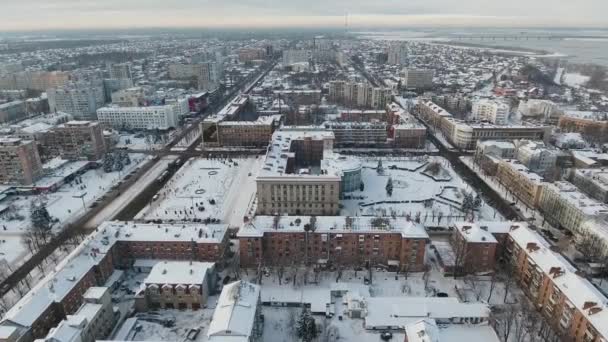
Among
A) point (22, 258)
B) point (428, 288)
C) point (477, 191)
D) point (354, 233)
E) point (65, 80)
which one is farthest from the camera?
point (65, 80)

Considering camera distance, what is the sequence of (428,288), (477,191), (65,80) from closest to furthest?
(428,288), (477,191), (65,80)

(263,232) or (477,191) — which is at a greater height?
(263,232)

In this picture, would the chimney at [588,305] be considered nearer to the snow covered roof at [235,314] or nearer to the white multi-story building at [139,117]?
the snow covered roof at [235,314]

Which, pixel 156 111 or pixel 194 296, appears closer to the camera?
pixel 194 296

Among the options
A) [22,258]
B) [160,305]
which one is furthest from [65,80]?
[160,305]

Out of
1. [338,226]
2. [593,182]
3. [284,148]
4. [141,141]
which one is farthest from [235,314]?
[141,141]

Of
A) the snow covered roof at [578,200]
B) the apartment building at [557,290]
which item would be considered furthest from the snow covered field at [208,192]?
the snow covered roof at [578,200]

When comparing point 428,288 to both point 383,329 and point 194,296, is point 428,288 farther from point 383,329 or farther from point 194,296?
point 194,296

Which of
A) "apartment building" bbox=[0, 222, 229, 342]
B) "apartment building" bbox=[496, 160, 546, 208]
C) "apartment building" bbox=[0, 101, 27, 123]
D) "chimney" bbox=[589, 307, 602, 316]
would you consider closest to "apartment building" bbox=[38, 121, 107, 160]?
"apartment building" bbox=[0, 222, 229, 342]
